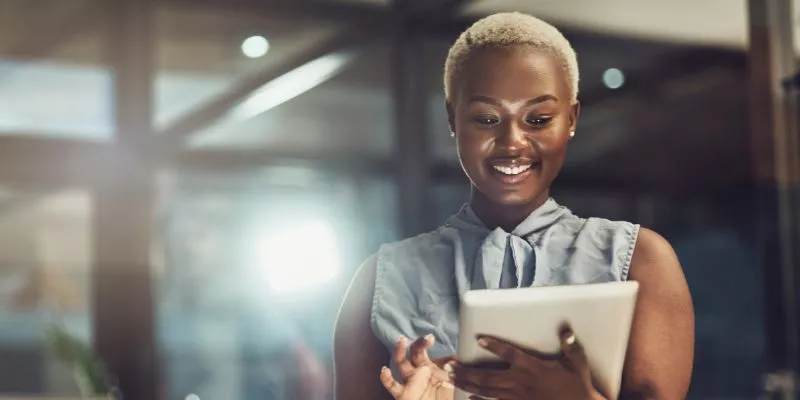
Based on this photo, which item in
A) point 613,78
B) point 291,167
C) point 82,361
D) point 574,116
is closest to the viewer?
point 574,116

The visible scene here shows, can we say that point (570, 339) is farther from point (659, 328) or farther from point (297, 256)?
point (297, 256)

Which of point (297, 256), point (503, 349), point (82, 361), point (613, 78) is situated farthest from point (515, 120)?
point (82, 361)

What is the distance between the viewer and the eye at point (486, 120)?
109cm

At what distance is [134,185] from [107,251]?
238 millimetres

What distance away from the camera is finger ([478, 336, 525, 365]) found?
102cm

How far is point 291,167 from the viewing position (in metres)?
2.20

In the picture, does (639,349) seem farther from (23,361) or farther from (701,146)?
(23,361)

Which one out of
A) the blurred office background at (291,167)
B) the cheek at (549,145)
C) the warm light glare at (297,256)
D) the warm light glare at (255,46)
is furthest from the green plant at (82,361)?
the cheek at (549,145)

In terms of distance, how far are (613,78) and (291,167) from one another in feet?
3.19

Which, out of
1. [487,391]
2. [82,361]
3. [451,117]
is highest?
[451,117]

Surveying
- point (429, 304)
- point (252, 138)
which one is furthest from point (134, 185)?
point (429, 304)

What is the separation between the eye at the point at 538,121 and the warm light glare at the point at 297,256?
812mm

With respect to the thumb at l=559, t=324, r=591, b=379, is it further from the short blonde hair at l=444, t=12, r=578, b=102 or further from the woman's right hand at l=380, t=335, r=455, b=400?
the short blonde hair at l=444, t=12, r=578, b=102

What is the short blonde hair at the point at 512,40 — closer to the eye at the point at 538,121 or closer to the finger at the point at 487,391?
the eye at the point at 538,121
